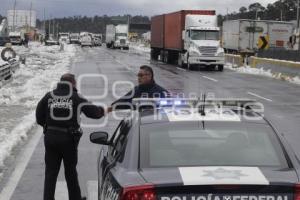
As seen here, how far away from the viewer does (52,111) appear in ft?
23.8

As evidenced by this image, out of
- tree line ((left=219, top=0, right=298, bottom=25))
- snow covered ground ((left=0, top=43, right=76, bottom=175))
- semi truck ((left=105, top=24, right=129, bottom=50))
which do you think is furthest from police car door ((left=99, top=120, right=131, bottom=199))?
tree line ((left=219, top=0, right=298, bottom=25))

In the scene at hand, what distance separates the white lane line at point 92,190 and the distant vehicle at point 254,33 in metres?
47.5

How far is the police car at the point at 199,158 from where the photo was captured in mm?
4504

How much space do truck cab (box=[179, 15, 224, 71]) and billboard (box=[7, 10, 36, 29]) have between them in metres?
108

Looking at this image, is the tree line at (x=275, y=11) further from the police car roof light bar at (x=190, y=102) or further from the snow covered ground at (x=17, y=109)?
the police car roof light bar at (x=190, y=102)

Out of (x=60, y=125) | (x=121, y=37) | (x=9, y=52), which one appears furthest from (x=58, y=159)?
(x=121, y=37)

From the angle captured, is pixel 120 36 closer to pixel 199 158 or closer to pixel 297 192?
pixel 199 158

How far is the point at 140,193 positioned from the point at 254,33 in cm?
5375

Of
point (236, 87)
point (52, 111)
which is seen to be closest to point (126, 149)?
point (52, 111)

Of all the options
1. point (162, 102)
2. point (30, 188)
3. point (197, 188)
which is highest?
point (162, 102)

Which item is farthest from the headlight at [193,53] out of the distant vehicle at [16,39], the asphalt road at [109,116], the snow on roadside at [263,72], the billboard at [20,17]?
the billboard at [20,17]

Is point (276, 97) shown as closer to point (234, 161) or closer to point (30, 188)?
point (30, 188)

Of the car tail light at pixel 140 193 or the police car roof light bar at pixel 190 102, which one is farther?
the police car roof light bar at pixel 190 102

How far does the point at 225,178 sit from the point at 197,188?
0.75ft
